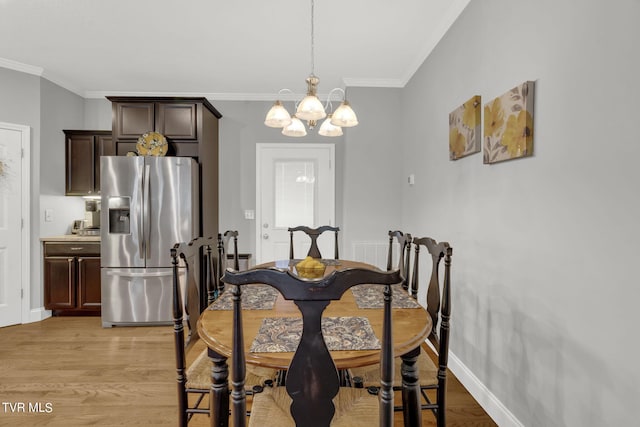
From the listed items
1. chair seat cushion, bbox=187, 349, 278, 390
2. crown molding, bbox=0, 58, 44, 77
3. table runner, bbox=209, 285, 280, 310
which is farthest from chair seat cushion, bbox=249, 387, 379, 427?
crown molding, bbox=0, 58, 44, 77

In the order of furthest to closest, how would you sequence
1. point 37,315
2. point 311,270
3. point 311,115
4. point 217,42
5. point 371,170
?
point 371,170 → point 37,315 → point 217,42 → point 311,115 → point 311,270

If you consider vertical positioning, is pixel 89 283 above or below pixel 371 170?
below

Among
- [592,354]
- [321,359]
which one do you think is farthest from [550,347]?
[321,359]

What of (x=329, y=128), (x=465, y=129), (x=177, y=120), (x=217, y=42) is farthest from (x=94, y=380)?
(x=465, y=129)

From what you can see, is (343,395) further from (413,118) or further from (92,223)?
(92,223)

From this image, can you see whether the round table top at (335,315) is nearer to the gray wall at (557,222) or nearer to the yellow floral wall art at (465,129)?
the gray wall at (557,222)

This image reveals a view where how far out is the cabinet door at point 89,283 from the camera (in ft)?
12.2

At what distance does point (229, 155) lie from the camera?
435 cm

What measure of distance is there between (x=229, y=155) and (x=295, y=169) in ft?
2.83

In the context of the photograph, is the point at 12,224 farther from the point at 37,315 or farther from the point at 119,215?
the point at 119,215

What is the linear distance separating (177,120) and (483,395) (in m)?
3.73

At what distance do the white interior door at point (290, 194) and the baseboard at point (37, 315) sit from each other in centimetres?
235

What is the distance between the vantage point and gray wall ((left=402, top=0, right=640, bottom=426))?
119 cm

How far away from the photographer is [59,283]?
12.2 ft
